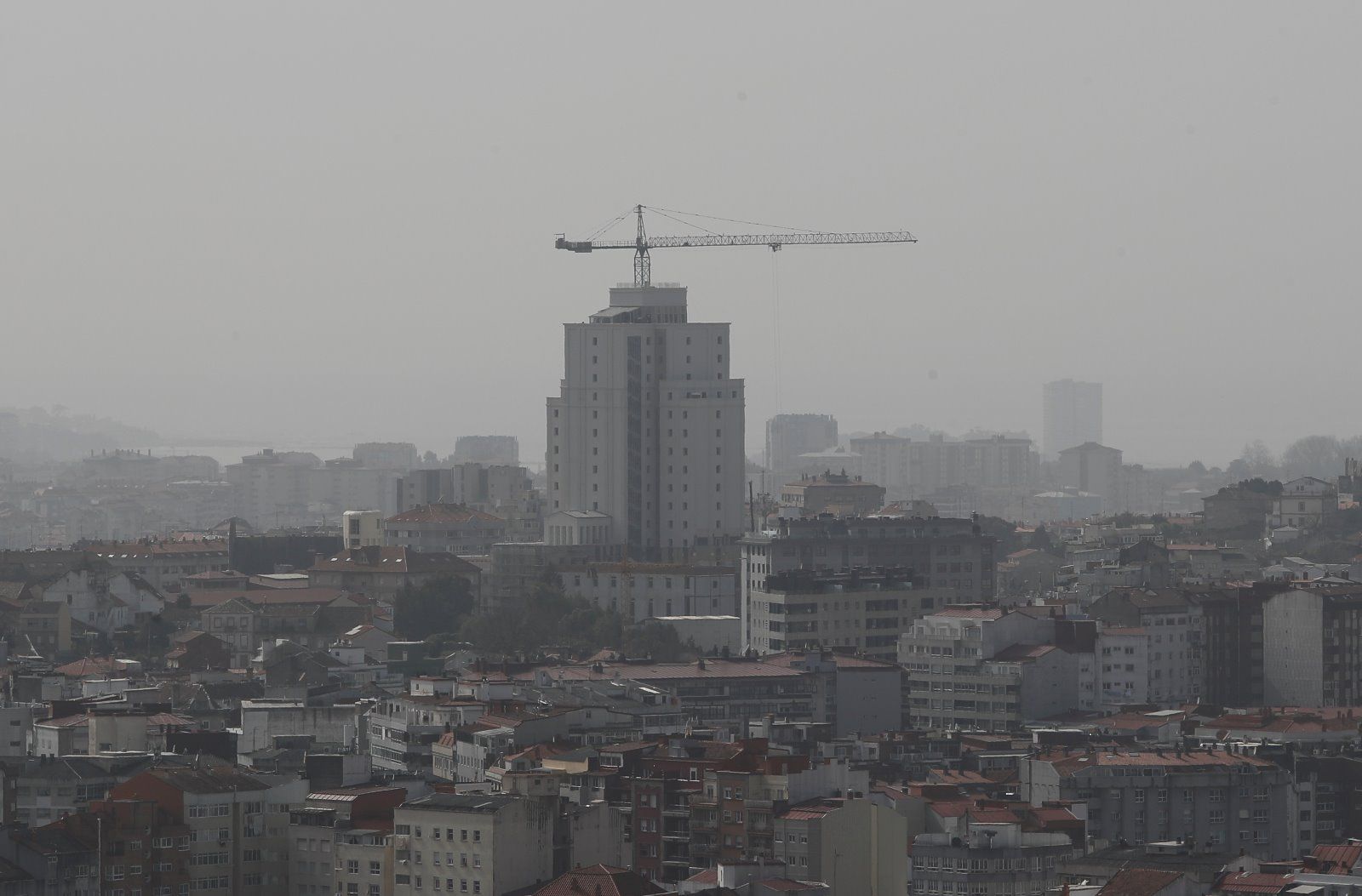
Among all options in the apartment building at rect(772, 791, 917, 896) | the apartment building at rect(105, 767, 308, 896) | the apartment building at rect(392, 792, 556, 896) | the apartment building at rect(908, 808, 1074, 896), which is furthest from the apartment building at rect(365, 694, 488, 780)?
the apartment building at rect(908, 808, 1074, 896)

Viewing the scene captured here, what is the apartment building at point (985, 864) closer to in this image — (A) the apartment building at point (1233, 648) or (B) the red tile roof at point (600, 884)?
(B) the red tile roof at point (600, 884)

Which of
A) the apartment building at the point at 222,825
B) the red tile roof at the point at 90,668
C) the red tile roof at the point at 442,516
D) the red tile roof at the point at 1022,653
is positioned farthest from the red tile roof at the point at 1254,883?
the red tile roof at the point at 442,516

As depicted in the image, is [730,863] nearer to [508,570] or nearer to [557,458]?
[508,570]

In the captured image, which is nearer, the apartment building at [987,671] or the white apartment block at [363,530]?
the apartment building at [987,671]

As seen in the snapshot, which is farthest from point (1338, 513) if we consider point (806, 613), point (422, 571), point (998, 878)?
point (998, 878)

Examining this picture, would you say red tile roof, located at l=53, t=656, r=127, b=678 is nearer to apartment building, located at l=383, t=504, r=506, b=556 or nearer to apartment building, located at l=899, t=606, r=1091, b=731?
apartment building, located at l=899, t=606, r=1091, b=731
